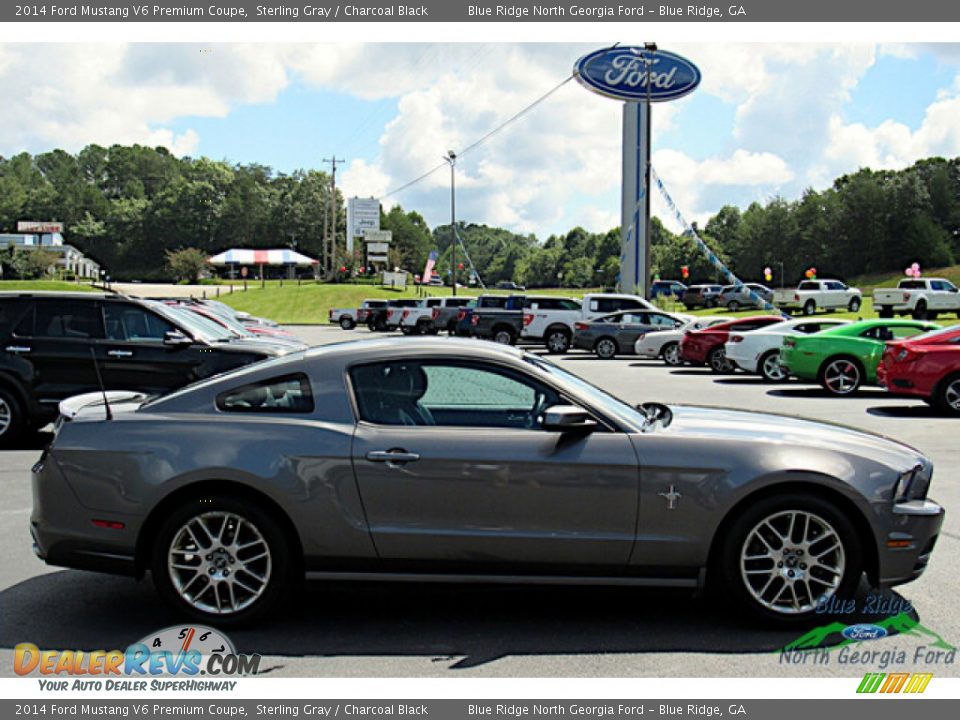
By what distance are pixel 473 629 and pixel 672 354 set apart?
2110 centimetres

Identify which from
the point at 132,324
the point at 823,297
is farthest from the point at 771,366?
the point at 823,297

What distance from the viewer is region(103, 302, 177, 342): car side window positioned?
35.8ft

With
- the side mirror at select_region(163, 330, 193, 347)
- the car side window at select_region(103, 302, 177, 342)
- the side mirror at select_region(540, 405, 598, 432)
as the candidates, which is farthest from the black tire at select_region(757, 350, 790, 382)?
the side mirror at select_region(540, 405, 598, 432)

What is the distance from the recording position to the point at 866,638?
468 centimetres

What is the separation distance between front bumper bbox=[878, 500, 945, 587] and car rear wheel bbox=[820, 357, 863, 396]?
41.0 ft

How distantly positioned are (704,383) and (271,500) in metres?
15.8

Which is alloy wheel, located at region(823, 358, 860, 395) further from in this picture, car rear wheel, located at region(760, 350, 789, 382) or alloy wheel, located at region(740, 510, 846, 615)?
alloy wheel, located at region(740, 510, 846, 615)

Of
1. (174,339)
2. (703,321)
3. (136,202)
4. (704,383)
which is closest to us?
(174,339)

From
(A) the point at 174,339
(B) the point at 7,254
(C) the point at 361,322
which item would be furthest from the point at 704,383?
(B) the point at 7,254

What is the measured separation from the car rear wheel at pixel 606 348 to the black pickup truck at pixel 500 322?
4.97m

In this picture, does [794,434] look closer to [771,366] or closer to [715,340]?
[771,366]

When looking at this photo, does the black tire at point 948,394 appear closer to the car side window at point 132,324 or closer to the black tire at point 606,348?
the car side window at point 132,324

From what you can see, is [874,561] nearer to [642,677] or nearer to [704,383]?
[642,677]

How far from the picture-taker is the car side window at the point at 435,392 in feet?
16.0
